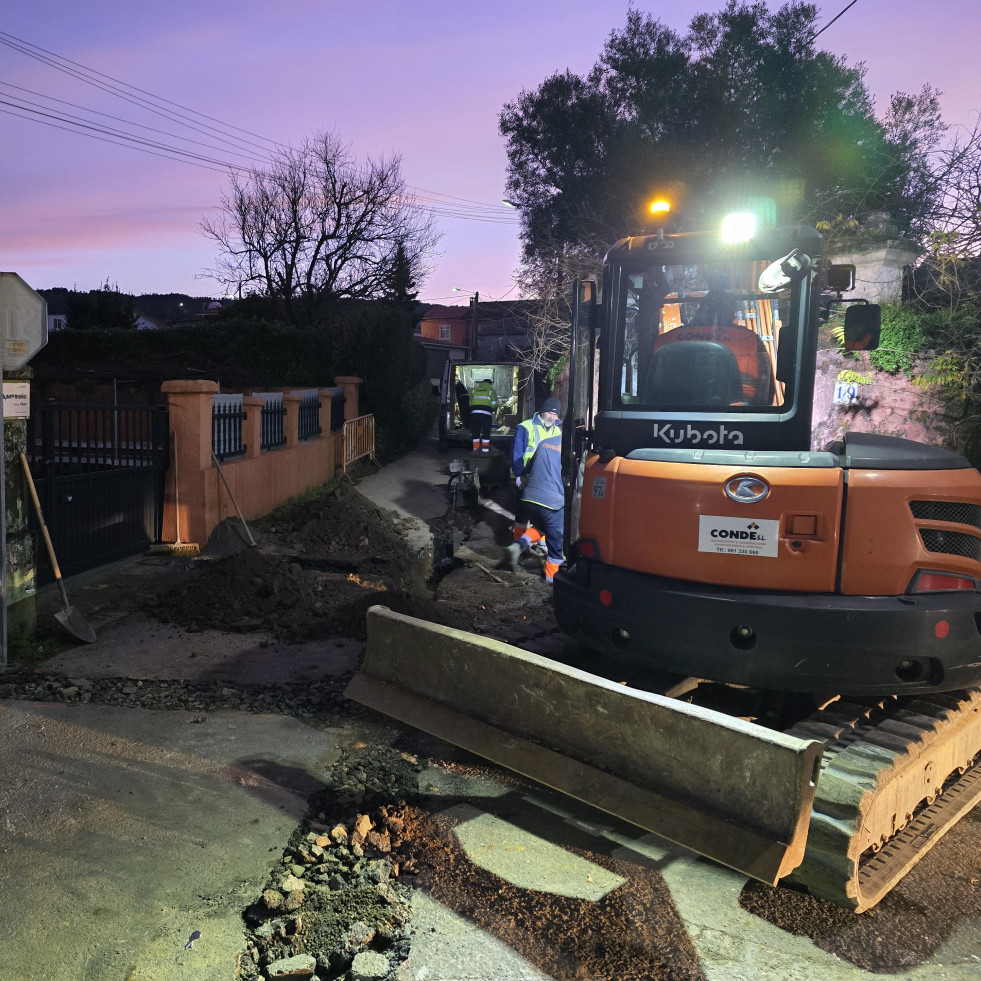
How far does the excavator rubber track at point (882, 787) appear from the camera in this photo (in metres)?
3.12

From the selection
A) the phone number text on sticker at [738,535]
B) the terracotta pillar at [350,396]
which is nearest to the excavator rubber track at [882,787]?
the phone number text on sticker at [738,535]

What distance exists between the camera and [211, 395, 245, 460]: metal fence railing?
10.4 meters

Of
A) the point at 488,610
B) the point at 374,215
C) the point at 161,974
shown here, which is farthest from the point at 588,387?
the point at 374,215

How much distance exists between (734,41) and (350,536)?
2152 cm

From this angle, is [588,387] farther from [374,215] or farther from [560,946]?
[374,215]

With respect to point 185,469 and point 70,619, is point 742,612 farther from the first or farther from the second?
point 185,469

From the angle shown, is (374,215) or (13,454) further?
(374,215)

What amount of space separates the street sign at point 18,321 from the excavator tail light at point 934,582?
545 centimetres

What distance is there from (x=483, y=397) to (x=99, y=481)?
14285 mm

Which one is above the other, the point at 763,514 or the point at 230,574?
the point at 763,514

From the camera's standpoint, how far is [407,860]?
3574 millimetres

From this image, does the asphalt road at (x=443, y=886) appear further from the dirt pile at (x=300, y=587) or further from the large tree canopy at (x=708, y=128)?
the large tree canopy at (x=708, y=128)

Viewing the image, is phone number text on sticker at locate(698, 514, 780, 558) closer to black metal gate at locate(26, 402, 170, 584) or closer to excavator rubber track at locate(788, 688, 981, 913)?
excavator rubber track at locate(788, 688, 981, 913)

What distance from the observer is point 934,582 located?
367 cm
